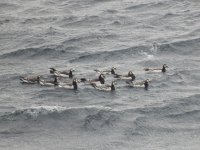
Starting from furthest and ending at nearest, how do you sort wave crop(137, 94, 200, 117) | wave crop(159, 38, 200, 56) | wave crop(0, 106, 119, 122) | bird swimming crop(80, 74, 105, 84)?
wave crop(159, 38, 200, 56) → bird swimming crop(80, 74, 105, 84) → wave crop(137, 94, 200, 117) → wave crop(0, 106, 119, 122)

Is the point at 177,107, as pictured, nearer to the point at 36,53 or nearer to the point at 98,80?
the point at 98,80

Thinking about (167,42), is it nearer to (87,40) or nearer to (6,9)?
(87,40)

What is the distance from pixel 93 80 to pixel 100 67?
153 inches

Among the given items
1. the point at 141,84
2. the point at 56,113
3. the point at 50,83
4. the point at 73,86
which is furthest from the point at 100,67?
the point at 56,113

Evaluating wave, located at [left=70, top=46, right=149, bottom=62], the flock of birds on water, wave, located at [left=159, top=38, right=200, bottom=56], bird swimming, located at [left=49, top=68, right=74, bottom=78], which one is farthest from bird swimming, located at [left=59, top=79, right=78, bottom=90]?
wave, located at [left=159, top=38, right=200, bottom=56]

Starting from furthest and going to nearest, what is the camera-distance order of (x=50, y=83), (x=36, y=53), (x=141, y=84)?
(x=36, y=53) → (x=50, y=83) → (x=141, y=84)

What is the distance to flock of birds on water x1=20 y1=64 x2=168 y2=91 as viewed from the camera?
48031 millimetres

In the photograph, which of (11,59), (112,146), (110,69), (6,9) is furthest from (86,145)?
(6,9)

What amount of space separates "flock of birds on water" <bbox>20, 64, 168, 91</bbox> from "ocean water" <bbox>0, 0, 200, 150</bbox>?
20.3 inches

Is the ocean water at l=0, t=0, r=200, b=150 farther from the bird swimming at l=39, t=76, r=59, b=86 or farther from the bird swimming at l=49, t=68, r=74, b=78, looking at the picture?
the bird swimming at l=49, t=68, r=74, b=78

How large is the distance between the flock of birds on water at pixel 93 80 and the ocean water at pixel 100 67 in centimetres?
52

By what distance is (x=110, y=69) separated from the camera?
51.4 m

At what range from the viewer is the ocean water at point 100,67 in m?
39.3

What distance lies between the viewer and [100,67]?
52.6 meters
